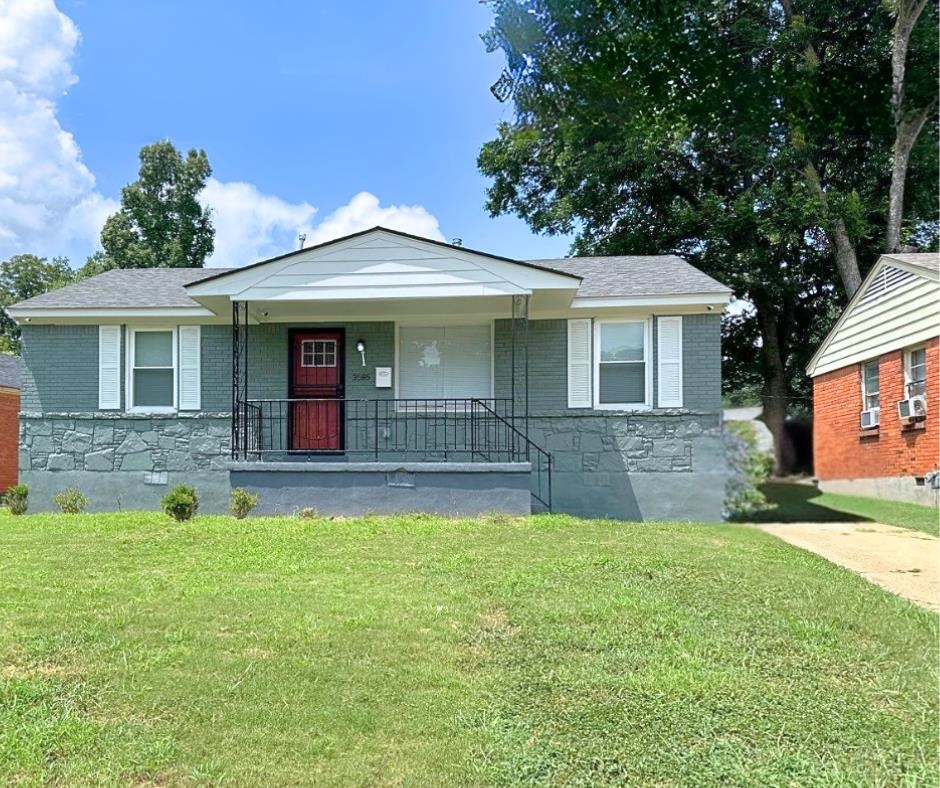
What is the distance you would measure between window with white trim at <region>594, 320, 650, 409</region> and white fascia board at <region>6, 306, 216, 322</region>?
5779 millimetres

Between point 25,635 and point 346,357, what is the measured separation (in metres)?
7.14

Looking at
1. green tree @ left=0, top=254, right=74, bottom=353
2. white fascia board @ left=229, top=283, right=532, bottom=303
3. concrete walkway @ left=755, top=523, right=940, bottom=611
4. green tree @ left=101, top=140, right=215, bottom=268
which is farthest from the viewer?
green tree @ left=0, top=254, right=74, bottom=353

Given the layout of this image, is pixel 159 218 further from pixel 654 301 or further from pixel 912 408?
pixel 912 408

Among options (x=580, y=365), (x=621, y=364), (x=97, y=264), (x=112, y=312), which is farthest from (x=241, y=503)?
(x=97, y=264)

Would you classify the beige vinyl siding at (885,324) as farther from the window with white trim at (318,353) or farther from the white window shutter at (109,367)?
the white window shutter at (109,367)

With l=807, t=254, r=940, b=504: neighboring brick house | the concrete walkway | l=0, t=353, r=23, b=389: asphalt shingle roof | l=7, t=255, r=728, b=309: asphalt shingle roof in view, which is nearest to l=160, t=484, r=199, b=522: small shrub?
l=7, t=255, r=728, b=309: asphalt shingle roof

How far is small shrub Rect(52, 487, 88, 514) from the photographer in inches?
392

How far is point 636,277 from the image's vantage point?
10.7 meters

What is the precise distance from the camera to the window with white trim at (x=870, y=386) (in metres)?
12.5

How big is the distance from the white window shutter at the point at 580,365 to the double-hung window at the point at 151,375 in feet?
19.6

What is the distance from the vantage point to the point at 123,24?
9.74 feet

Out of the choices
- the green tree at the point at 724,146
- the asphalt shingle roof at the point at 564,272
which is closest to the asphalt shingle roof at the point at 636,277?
the asphalt shingle roof at the point at 564,272

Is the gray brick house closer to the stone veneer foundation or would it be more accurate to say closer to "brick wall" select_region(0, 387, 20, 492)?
Answer: the stone veneer foundation

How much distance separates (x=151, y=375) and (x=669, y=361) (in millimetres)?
7716
